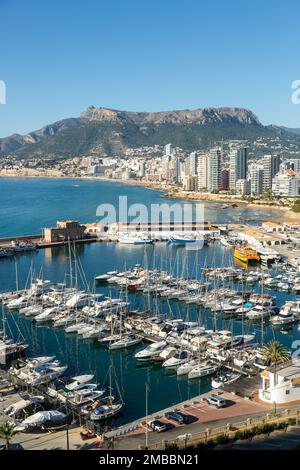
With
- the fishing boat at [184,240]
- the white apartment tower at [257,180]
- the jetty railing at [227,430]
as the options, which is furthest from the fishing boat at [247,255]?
the white apartment tower at [257,180]

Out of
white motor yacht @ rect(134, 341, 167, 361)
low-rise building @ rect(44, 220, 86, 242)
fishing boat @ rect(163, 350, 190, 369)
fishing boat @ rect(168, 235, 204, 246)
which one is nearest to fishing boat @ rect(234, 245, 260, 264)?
fishing boat @ rect(168, 235, 204, 246)

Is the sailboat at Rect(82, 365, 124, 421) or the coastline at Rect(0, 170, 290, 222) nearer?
the sailboat at Rect(82, 365, 124, 421)

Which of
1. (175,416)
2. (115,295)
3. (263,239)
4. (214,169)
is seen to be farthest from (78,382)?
(214,169)

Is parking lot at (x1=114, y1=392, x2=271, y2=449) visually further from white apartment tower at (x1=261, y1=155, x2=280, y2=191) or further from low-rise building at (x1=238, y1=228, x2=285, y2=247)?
white apartment tower at (x1=261, y1=155, x2=280, y2=191)

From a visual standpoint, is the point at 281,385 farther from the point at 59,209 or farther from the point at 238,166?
the point at 238,166

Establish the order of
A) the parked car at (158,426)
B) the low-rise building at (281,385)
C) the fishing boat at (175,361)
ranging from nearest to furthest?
the parked car at (158,426), the low-rise building at (281,385), the fishing boat at (175,361)

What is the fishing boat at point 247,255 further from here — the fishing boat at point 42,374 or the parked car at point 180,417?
the parked car at point 180,417

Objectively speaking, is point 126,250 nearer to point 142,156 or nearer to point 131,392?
point 131,392
